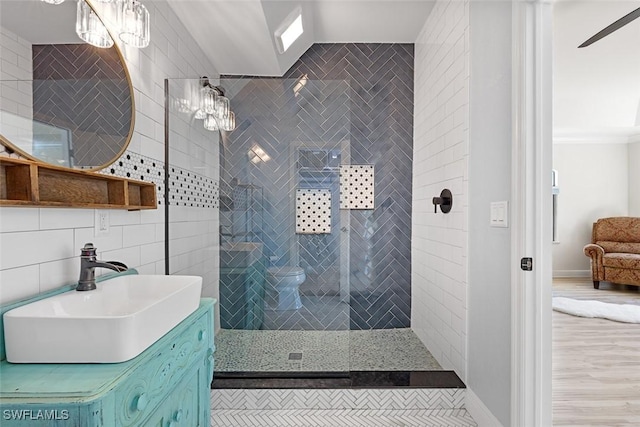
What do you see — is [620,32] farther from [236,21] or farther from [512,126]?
[236,21]

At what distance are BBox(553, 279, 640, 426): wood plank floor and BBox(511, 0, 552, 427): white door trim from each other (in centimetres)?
70

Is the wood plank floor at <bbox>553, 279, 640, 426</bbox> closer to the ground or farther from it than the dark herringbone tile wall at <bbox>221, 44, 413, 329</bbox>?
closer to the ground

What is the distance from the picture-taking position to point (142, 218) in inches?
85.2

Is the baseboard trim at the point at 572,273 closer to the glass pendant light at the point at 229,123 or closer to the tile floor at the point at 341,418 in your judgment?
the tile floor at the point at 341,418

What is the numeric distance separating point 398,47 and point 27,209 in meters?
3.30

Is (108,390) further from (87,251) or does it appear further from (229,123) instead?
(229,123)

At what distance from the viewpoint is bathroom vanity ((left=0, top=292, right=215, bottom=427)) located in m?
0.86

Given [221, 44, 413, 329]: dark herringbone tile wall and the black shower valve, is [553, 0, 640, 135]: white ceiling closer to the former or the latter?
[221, 44, 413, 329]: dark herringbone tile wall

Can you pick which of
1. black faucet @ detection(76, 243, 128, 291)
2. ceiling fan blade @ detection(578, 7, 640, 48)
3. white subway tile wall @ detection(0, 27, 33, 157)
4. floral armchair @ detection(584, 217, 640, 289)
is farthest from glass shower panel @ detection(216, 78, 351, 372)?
floral armchair @ detection(584, 217, 640, 289)

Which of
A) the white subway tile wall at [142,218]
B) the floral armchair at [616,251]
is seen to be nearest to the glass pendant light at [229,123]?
the white subway tile wall at [142,218]

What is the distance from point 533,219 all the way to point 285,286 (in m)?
1.69

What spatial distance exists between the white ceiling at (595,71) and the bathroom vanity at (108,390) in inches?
135

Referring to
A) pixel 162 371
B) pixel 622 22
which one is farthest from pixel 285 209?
pixel 622 22

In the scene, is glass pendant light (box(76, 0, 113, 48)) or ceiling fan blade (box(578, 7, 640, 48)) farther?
ceiling fan blade (box(578, 7, 640, 48))
